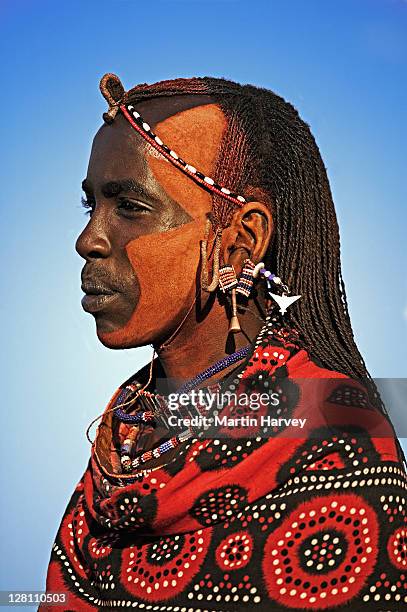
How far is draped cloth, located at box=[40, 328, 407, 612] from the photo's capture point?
2.52 metres

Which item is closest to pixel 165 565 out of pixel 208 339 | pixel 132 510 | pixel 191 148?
pixel 132 510

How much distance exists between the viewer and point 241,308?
9.54ft

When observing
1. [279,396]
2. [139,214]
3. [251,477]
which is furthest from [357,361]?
[139,214]

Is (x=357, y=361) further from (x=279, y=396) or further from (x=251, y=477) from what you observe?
(x=251, y=477)

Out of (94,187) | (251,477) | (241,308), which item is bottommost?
(251,477)

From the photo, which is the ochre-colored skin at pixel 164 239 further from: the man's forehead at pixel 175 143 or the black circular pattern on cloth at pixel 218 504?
the black circular pattern on cloth at pixel 218 504

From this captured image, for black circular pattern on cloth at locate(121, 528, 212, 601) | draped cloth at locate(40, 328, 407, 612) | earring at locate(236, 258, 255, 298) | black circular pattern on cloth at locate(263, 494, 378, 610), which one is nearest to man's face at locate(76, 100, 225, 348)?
earring at locate(236, 258, 255, 298)

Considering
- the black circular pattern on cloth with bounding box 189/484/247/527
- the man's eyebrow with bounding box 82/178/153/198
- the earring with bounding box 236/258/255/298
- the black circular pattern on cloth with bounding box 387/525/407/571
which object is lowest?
the black circular pattern on cloth with bounding box 387/525/407/571

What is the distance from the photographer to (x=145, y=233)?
2.81 m

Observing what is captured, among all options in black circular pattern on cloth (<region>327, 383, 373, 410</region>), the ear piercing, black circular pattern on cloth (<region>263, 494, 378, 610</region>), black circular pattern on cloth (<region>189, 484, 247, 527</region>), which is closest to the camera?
black circular pattern on cloth (<region>263, 494, 378, 610</region>)

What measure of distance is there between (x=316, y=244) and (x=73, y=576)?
123 cm

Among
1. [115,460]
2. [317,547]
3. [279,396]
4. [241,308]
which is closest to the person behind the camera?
[317,547]

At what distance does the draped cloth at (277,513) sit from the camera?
2.52 metres

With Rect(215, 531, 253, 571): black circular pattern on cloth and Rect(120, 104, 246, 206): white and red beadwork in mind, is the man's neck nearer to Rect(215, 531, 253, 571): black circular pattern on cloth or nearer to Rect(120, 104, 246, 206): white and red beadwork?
Rect(120, 104, 246, 206): white and red beadwork
